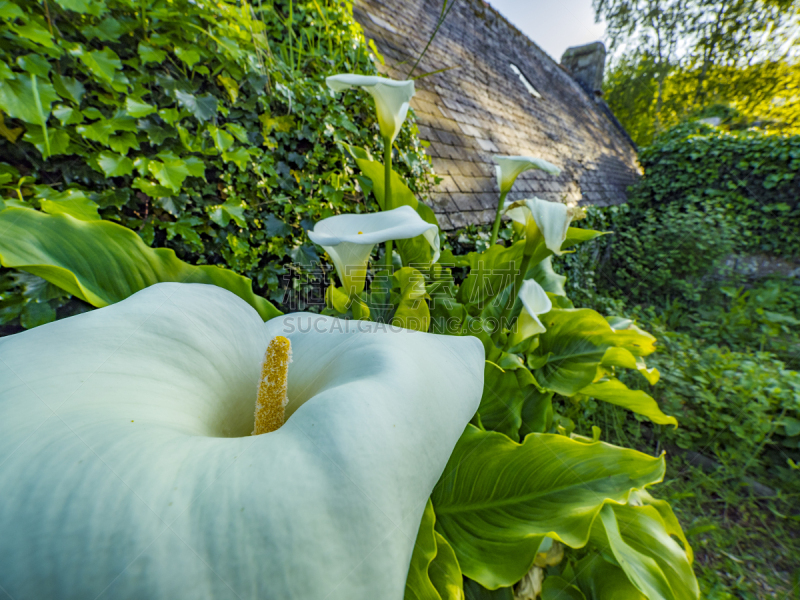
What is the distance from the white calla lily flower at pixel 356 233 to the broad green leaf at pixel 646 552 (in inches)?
28.9

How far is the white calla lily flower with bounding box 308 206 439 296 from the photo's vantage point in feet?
2.17

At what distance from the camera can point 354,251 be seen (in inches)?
31.0

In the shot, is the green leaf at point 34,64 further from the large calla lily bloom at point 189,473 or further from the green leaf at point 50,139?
the large calla lily bloom at point 189,473

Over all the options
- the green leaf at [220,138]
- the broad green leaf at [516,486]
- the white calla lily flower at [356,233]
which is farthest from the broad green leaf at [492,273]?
the green leaf at [220,138]

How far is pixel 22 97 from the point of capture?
742 millimetres

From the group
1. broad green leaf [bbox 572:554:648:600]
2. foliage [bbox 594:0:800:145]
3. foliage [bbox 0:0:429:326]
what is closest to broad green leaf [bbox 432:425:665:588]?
broad green leaf [bbox 572:554:648:600]

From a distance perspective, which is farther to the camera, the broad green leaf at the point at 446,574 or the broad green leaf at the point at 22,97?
the broad green leaf at the point at 22,97

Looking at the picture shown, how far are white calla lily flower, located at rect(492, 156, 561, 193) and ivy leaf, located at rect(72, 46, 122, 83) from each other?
108 centimetres

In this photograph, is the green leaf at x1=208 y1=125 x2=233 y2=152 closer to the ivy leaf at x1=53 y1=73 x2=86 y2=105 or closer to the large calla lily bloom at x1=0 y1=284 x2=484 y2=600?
the ivy leaf at x1=53 y1=73 x2=86 y2=105

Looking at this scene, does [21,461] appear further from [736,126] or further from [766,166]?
[736,126]

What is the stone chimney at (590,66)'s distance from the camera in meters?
9.54

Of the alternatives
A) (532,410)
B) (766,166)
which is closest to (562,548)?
(532,410)

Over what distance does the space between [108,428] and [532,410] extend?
1.02 meters

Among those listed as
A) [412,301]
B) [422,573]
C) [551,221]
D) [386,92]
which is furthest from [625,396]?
[386,92]
